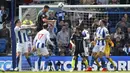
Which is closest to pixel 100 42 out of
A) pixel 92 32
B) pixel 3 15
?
pixel 92 32

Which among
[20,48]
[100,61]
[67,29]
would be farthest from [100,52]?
[20,48]

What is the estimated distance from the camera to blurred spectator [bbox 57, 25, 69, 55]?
18062 mm

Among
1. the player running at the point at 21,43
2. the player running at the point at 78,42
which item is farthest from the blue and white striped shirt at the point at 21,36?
the player running at the point at 78,42

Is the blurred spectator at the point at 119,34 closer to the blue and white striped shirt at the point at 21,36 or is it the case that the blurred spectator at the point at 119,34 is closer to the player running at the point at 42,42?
the player running at the point at 42,42

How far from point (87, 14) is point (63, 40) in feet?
4.11

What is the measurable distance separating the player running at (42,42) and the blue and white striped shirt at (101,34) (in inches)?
67.1

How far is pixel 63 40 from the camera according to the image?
18.2 meters

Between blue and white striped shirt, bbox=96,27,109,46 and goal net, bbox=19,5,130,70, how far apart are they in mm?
433

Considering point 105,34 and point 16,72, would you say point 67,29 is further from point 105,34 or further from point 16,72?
point 16,72

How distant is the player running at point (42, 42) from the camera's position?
17.0 metres

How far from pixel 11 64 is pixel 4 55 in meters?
0.91

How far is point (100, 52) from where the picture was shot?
693 inches

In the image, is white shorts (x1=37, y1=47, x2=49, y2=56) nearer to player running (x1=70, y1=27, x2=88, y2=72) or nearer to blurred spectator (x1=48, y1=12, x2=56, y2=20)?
player running (x1=70, y1=27, x2=88, y2=72)

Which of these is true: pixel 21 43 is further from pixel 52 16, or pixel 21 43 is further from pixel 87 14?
pixel 87 14
